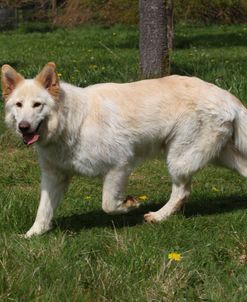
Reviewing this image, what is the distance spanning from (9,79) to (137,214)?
167 centimetres

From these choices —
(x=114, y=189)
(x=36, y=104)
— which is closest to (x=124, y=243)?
(x=114, y=189)

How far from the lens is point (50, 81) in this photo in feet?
16.3

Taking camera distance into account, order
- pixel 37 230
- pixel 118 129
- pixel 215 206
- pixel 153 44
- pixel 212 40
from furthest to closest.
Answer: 1. pixel 212 40
2. pixel 153 44
3. pixel 215 206
4. pixel 118 129
5. pixel 37 230

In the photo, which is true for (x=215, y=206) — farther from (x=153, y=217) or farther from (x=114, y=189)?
(x=114, y=189)

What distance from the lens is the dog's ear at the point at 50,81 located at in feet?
16.1

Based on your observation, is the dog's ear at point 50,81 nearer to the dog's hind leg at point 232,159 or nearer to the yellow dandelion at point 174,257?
the yellow dandelion at point 174,257

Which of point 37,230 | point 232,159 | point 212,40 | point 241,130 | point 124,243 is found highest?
point 241,130

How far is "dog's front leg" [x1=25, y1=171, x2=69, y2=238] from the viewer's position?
518cm

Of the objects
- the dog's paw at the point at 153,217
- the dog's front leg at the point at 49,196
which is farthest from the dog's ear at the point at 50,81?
the dog's paw at the point at 153,217

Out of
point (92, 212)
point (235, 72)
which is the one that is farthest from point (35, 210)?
point (235, 72)

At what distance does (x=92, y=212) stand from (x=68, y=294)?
2207mm

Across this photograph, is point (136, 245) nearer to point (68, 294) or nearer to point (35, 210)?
point (68, 294)

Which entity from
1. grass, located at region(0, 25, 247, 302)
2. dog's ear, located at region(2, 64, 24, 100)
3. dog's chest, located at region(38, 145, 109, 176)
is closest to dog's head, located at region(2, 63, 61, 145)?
dog's ear, located at region(2, 64, 24, 100)

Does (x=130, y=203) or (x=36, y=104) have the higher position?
(x=36, y=104)
